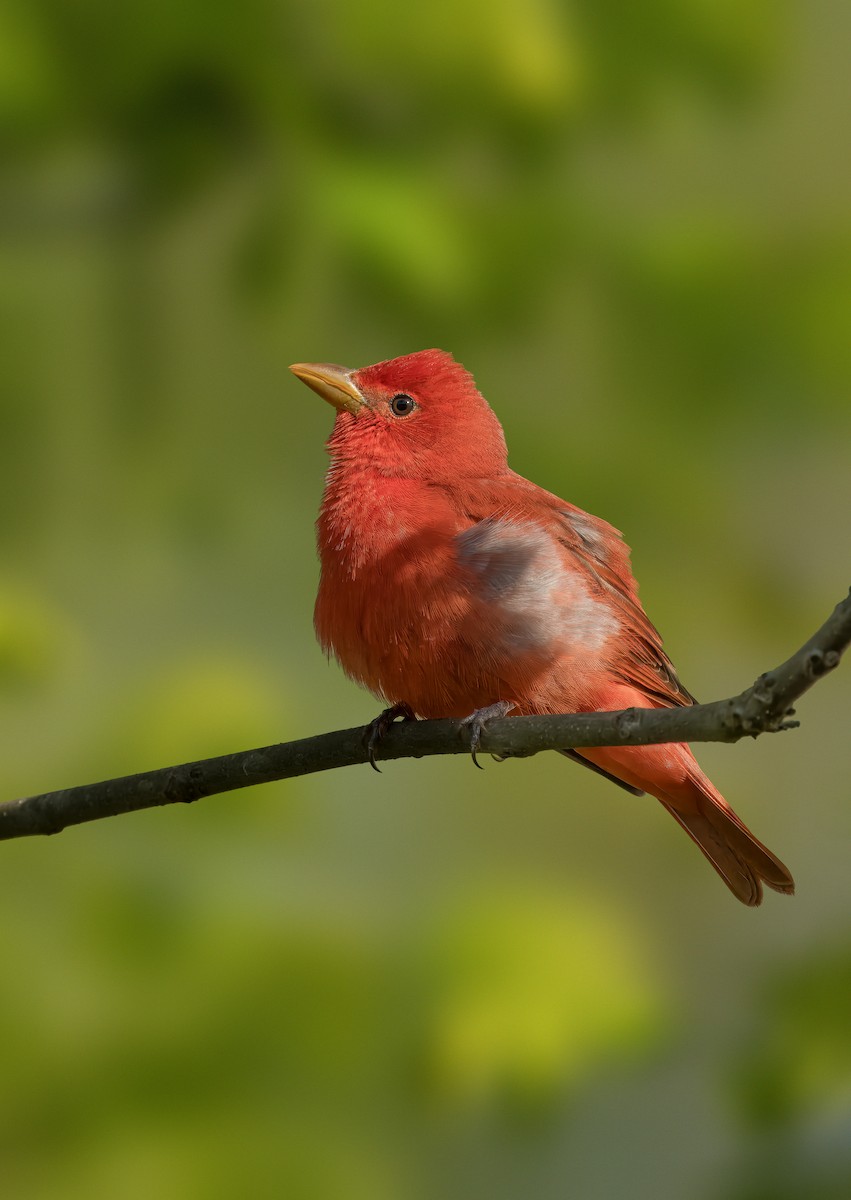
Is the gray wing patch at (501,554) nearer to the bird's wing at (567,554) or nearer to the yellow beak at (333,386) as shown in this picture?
the bird's wing at (567,554)

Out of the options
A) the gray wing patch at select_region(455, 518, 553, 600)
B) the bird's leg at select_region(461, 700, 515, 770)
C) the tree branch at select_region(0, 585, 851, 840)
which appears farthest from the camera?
the gray wing patch at select_region(455, 518, 553, 600)

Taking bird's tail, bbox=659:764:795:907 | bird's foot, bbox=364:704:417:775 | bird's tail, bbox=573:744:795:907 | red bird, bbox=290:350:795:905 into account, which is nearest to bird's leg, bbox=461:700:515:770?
red bird, bbox=290:350:795:905

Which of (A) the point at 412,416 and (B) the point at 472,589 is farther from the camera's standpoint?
(A) the point at 412,416

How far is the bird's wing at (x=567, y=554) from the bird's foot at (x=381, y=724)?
26cm

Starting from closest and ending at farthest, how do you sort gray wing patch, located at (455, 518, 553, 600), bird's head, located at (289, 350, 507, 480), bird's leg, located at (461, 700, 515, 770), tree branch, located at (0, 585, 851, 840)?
tree branch, located at (0, 585, 851, 840) → bird's leg, located at (461, 700, 515, 770) → gray wing patch, located at (455, 518, 553, 600) → bird's head, located at (289, 350, 507, 480)

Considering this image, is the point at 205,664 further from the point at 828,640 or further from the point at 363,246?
the point at 828,640

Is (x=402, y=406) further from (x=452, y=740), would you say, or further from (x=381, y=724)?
(x=452, y=740)

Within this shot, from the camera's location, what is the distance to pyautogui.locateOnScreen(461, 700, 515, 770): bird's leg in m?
1.84

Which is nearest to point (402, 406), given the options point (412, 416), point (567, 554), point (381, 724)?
point (412, 416)

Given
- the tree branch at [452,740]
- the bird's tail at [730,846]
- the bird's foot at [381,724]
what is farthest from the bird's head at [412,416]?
the bird's tail at [730,846]

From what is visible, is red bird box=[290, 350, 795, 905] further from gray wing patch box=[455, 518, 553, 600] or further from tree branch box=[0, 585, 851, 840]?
tree branch box=[0, 585, 851, 840]

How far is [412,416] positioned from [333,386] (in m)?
0.15

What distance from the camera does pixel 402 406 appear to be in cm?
252

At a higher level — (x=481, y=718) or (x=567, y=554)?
(x=567, y=554)
